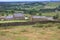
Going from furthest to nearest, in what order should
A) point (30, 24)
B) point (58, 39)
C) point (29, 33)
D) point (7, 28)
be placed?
1. point (30, 24)
2. point (7, 28)
3. point (29, 33)
4. point (58, 39)

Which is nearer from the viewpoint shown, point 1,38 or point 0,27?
point 1,38

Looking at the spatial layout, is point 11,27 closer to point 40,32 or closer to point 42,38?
point 40,32

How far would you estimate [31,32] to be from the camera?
29.8 ft

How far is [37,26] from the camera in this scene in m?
10.6

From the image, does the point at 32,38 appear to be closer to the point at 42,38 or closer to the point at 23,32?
the point at 42,38

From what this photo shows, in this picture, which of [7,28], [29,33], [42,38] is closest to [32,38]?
[42,38]

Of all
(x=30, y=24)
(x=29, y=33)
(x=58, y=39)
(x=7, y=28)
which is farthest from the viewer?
(x=30, y=24)

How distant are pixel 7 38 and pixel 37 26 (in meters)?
3.38

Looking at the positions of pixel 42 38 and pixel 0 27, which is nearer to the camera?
pixel 42 38

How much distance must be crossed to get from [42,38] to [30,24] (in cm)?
337

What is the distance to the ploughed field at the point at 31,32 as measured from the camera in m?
7.89

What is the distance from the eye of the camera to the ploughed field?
789 centimetres

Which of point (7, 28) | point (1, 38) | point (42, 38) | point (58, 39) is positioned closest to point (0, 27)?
point (7, 28)

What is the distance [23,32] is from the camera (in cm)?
913
